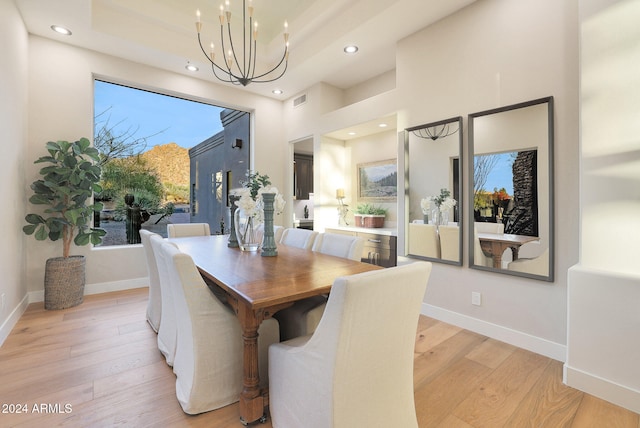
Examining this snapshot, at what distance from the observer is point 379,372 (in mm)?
1229

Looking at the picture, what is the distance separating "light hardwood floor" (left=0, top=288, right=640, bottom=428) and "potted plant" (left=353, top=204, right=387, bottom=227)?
6.23ft

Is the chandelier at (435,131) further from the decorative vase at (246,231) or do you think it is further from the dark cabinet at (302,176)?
the dark cabinet at (302,176)

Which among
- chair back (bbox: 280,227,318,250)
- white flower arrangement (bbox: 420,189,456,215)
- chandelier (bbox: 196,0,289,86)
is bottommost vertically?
chair back (bbox: 280,227,318,250)

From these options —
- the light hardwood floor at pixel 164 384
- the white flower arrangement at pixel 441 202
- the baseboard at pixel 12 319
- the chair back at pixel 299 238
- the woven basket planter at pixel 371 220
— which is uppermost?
the white flower arrangement at pixel 441 202

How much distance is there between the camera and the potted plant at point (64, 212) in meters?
3.14

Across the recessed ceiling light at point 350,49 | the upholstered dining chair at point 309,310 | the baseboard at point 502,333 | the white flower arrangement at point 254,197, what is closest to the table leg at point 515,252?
the baseboard at point 502,333

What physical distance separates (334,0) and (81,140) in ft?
10.6

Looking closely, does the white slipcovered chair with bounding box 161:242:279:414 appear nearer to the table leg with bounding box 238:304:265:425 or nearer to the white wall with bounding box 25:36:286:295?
the table leg with bounding box 238:304:265:425

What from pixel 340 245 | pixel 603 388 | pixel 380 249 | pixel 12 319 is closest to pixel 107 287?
pixel 12 319

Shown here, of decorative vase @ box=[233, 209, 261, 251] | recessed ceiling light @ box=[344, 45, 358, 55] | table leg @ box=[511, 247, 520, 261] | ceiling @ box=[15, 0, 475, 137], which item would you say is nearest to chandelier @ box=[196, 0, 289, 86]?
ceiling @ box=[15, 0, 475, 137]

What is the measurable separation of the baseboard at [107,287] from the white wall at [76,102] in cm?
1

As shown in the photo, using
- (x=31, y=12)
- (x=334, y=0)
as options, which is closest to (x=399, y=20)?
(x=334, y=0)

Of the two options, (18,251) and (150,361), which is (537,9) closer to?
(150,361)

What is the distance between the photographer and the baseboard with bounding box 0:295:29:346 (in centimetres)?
245
